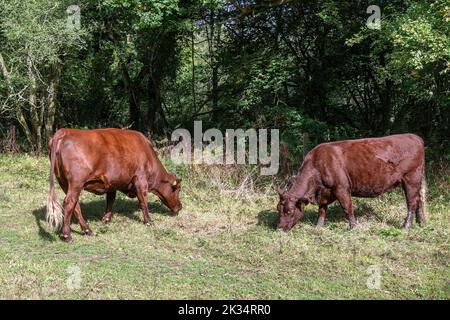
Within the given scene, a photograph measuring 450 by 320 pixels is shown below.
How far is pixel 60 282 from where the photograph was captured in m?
6.46

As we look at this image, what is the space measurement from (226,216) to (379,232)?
8.73ft

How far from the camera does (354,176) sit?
29.6 feet

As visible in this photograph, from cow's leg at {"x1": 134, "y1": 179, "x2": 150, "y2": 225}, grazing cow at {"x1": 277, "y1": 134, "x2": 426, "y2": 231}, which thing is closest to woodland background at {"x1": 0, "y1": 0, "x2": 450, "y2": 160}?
grazing cow at {"x1": 277, "y1": 134, "x2": 426, "y2": 231}

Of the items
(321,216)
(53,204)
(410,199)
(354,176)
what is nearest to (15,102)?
(53,204)

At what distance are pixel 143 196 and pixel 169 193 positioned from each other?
748mm

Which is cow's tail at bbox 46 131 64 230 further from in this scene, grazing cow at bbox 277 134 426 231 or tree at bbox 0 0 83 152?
tree at bbox 0 0 83 152

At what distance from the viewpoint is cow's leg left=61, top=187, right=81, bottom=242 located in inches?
322

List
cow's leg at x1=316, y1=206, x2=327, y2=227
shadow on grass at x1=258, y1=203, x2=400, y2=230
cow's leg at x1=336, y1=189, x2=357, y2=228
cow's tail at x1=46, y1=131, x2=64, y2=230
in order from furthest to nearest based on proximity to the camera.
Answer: shadow on grass at x1=258, y1=203, x2=400, y2=230 < cow's leg at x1=316, y1=206, x2=327, y2=227 < cow's leg at x1=336, y1=189, x2=357, y2=228 < cow's tail at x1=46, y1=131, x2=64, y2=230

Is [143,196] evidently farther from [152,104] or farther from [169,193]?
[152,104]

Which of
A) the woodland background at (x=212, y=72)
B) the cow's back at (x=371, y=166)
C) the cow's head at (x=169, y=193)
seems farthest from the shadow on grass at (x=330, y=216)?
the woodland background at (x=212, y=72)

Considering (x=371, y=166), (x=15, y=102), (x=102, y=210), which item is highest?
(x=15, y=102)

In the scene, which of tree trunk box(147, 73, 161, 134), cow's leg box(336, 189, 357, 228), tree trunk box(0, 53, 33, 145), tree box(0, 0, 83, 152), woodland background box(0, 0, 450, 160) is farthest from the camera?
tree trunk box(147, 73, 161, 134)

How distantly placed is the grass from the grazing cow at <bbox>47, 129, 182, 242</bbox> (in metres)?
0.37
